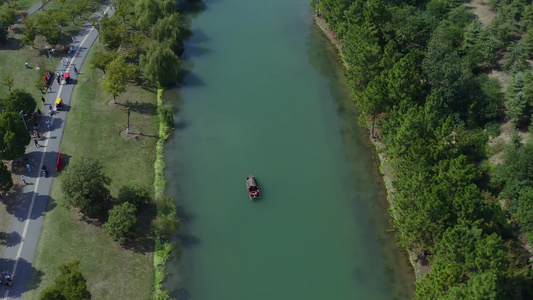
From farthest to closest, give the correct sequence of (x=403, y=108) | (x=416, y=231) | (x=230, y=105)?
(x=230, y=105) < (x=403, y=108) < (x=416, y=231)

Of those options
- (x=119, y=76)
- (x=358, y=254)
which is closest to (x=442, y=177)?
(x=358, y=254)

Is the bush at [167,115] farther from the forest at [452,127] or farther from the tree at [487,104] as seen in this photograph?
the tree at [487,104]

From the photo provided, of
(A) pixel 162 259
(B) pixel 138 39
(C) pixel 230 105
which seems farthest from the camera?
(B) pixel 138 39

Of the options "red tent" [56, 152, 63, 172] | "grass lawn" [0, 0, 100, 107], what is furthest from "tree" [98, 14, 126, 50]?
"red tent" [56, 152, 63, 172]

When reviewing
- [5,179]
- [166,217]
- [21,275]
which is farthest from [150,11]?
[21,275]

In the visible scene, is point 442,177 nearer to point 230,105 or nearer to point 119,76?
point 230,105

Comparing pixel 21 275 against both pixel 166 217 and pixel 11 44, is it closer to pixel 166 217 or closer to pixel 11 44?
pixel 166 217
